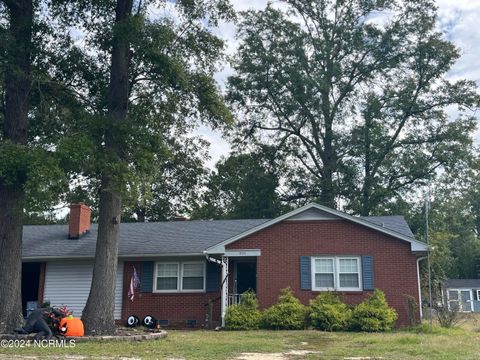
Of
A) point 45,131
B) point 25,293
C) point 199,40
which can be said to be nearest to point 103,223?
point 45,131

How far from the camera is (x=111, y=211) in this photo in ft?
52.0

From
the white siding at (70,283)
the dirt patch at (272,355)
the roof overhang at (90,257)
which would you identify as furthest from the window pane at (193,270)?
the dirt patch at (272,355)

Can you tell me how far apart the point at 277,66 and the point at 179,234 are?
17.6 metres

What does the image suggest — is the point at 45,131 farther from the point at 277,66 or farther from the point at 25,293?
the point at 277,66

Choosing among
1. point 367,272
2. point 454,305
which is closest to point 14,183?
point 367,272

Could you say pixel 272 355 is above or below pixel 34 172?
below

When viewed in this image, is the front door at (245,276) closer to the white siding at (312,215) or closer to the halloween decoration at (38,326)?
the white siding at (312,215)

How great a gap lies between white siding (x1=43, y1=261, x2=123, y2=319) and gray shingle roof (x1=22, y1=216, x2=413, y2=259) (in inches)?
26.3

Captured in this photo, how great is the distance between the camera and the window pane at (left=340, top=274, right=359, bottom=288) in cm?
1925

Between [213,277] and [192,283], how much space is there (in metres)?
0.88

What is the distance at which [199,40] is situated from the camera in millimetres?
17438

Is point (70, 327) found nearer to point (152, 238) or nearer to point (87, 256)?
point (87, 256)

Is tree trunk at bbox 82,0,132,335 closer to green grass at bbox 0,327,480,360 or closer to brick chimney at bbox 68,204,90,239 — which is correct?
green grass at bbox 0,327,480,360

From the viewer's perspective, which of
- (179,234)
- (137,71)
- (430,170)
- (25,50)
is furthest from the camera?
(430,170)
